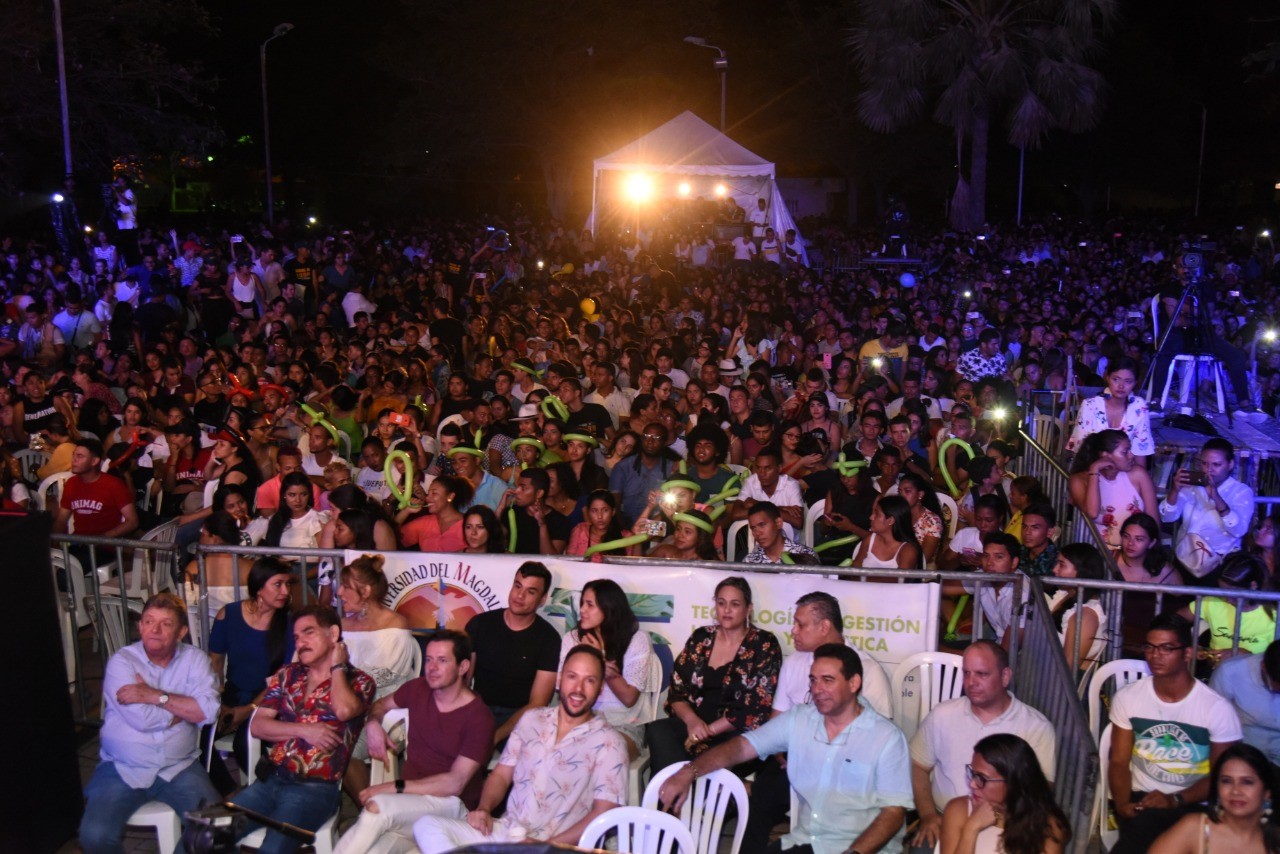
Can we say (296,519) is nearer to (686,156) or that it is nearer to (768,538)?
(768,538)

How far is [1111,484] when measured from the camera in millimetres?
7703

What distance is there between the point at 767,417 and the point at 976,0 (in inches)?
869

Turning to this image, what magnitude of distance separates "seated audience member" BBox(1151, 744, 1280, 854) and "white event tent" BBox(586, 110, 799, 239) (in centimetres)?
2175

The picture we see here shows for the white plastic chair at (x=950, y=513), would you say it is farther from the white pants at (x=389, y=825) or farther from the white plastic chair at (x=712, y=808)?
the white pants at (x=389, y=825)

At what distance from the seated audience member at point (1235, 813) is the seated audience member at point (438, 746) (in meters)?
2.75

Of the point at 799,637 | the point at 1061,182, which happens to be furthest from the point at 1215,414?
the point at 1061,182

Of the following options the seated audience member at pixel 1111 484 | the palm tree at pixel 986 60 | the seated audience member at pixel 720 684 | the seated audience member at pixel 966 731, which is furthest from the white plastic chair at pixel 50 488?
the palm tree at pixel 986 60

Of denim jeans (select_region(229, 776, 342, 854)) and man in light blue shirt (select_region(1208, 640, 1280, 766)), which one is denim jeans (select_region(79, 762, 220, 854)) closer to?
denim jeans (select_region(229, 776, 342, 854))

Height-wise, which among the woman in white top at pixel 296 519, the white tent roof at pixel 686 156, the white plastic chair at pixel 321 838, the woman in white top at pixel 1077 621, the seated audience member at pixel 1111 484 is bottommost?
the white plastic chair at pixel 321 838

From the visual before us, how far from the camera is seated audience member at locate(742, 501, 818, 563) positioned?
679cm

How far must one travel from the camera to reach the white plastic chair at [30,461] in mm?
9805

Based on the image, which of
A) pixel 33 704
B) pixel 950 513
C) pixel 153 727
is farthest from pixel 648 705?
pixel 950 513

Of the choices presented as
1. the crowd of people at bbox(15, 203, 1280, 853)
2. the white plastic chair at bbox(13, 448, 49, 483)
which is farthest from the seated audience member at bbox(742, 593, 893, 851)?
the white plastic chair at bbox(13, 448, 49, 483)

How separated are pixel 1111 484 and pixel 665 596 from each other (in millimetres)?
3204
